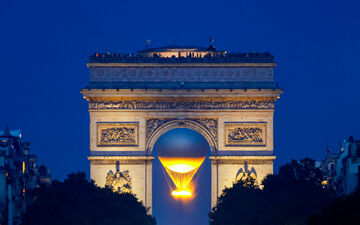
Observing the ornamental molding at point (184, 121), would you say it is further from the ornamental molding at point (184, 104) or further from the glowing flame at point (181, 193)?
the glowing flame at point (181, 193)

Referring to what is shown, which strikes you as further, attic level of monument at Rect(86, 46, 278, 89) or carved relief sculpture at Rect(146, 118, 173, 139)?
carved relief sculpture at Rect(146, 118, 173, 139)

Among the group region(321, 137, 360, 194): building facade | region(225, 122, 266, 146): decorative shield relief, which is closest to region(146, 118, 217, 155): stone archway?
region(225, 122, 266, 146): decorative shield relief

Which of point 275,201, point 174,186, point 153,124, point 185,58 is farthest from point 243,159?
point 275,201

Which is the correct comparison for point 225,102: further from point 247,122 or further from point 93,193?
point 93,193

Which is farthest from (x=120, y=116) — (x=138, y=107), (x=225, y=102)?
(x=225, y=102)

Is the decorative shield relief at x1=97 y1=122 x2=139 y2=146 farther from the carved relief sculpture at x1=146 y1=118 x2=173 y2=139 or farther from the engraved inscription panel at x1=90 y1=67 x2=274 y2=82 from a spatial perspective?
the engraved inscription panel at x1=90 y1=67 x2=274 y2=82

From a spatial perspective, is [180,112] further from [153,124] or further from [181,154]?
[181,154]
